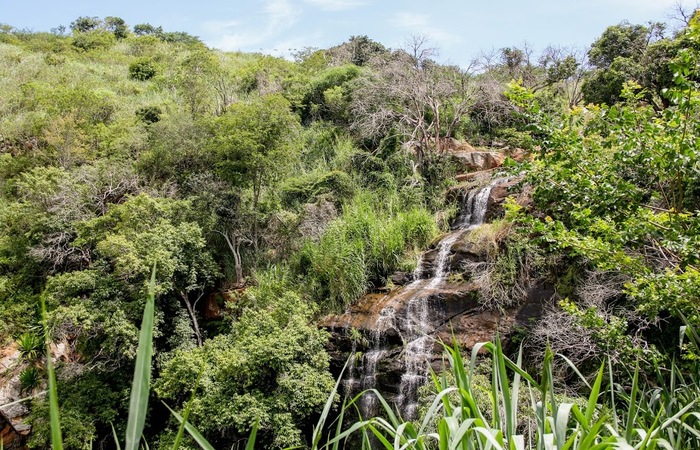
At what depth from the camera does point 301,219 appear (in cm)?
1178

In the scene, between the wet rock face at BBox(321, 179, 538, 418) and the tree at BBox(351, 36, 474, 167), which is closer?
the wet rock face at BBox(321, 179, 538, 418)

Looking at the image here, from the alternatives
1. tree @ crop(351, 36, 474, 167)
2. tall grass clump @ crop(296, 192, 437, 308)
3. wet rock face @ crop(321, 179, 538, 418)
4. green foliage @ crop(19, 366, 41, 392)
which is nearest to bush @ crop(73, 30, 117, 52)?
tree @ crop(351, 36, 474, 167)

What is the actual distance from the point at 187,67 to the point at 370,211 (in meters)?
8.55

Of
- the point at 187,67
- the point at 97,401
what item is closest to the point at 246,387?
the point at 97,401

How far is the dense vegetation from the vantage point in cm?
434

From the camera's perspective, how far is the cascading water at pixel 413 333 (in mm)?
7926

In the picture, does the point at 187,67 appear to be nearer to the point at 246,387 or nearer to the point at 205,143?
the point at 205,143

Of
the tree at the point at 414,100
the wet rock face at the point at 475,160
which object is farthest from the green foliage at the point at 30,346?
the wet rock face at the point at 475,160

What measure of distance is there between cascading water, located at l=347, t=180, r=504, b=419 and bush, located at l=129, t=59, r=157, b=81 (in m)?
22.0

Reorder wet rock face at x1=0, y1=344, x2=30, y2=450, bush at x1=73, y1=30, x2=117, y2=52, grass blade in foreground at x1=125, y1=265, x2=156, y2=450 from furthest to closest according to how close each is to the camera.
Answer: bush at x1=73, y1=30, x2=117, y2=52 → wet rock face at x1=0, y1=344, x2=30, y2=450 → grass blade in foreground at x1=125, y1=265, x2=156, y2=450

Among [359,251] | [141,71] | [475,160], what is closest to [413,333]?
[359,251]

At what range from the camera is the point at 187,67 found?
15.0 m

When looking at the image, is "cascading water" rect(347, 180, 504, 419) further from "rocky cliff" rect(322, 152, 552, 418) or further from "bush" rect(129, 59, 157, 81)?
"bush" rect(129, 59, 157, 81)

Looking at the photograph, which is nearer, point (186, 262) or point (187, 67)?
point (186, 262)
